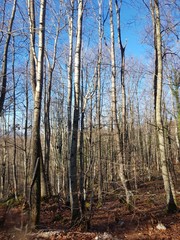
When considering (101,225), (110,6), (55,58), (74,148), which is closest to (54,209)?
(101,225)

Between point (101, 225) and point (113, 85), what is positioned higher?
point (113, 85)

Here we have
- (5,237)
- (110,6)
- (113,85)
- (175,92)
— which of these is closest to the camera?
(5,237)

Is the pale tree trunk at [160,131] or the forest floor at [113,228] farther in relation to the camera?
the pale tree trunk at [160,131]

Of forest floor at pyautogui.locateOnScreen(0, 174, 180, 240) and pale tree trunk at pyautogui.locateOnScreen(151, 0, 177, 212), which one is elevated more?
pale tree trunk at pyautogui.locateOnScreen(151, 0, 177, 212)

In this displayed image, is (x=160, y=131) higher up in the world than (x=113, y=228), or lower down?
higher up

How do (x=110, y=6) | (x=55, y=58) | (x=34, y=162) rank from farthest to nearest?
(x=55, y=58) → (x=110, y=6) → (x=34, y=162)

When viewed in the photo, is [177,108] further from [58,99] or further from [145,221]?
[145,221]

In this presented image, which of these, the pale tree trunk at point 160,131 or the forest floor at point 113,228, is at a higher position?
the pale tree trunk at point 160,131

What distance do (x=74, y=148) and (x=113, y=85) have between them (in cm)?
398

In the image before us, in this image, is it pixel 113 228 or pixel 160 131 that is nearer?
pixel 113 228

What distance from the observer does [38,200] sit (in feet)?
18.3

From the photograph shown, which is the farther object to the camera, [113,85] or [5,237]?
[113,85]

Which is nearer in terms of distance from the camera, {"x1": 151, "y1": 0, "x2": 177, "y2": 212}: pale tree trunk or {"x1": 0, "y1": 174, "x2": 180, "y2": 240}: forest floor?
{"x1": 0, "y1": 174, "x2": 180, "y2": 240}: forest floor

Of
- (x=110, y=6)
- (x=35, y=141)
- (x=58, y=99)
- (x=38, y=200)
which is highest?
(x=110, y=6)
